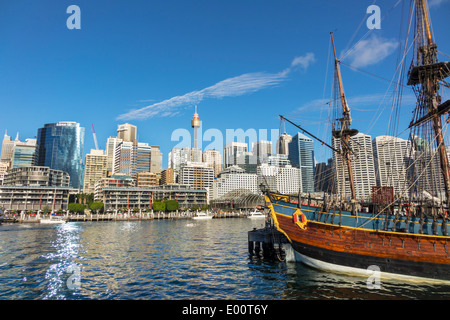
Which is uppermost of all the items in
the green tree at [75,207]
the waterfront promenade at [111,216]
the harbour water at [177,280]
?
the green tree at [75,207]

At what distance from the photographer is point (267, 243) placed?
3262cm

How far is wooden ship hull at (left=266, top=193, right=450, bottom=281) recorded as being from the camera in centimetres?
A: 2055

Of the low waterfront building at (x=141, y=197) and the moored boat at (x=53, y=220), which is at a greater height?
the low waterfront building at (x=141, y=197)

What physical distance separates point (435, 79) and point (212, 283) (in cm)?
2866

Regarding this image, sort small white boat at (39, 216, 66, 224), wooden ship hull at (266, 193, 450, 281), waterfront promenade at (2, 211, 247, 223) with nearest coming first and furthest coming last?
wooden ship hull at (266, 193, 450, 281) → small white boat at (39, 216, 66, 224) → waterfront promenade at (2, 211, 247, 223)

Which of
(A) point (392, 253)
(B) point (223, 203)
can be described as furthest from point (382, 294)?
(B) point (223, 203)

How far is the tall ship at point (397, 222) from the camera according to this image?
20766 mm

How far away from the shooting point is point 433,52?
27.1 metres

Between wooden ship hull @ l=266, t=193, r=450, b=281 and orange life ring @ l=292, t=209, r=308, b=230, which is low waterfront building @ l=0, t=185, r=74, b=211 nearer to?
orange life ring @ l=292, t=209, r=308, b=230

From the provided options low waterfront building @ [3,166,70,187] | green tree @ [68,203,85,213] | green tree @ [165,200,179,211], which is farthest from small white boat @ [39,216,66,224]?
low waterfront building @ [3,166,70,187]

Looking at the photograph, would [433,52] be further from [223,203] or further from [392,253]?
[223,203]

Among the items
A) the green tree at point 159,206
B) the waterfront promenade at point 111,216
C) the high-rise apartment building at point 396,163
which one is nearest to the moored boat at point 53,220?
the waterfront promenade at point 111,216

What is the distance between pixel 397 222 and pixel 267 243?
14.7 m

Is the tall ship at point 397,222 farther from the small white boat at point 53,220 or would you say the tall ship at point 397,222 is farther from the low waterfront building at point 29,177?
the low waterfront building at point 29,177
